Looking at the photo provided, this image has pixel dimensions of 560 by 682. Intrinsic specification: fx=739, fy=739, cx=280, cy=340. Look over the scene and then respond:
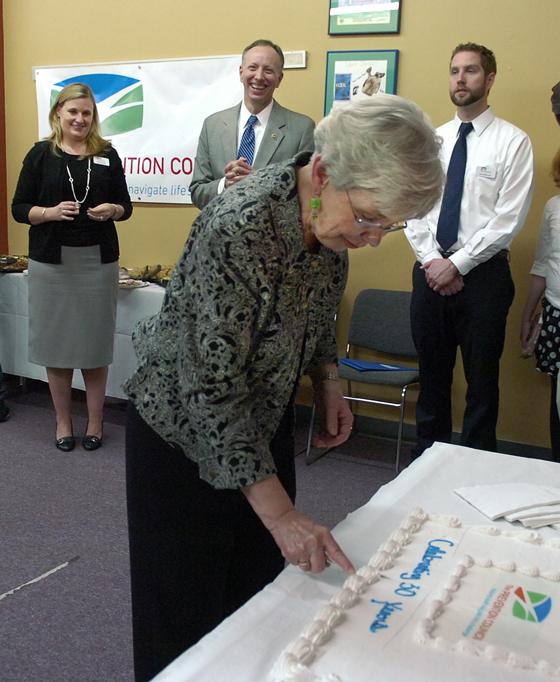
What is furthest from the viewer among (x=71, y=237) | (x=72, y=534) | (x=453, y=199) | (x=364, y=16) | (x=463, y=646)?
(x=364, y=16)

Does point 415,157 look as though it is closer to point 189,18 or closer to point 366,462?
Result: point 366,462

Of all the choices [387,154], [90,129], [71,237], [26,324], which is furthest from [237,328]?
[26,324]

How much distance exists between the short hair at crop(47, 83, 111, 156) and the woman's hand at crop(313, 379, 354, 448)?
257cm

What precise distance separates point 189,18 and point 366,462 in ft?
9.36

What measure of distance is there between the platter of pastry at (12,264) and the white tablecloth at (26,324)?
0.19 ft

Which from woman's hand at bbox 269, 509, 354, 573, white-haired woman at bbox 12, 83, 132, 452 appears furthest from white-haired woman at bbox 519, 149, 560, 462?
woman's hand at bbox 269, 509, 354, 573

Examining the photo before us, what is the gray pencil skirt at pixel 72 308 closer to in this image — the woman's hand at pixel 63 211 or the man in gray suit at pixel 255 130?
the woman's hand at pixel 63 211

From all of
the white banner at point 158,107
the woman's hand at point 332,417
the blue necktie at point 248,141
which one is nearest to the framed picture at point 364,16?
the white banner at point 158,107

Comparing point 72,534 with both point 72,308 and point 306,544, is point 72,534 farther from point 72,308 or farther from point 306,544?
point 306,544

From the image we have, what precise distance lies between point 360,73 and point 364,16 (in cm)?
29

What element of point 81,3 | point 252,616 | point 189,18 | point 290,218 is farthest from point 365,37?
point 252,616

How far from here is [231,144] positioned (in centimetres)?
356

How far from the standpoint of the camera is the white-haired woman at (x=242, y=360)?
3.49 feet

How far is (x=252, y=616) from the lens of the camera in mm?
966
